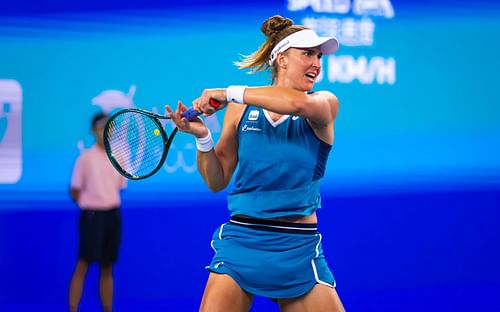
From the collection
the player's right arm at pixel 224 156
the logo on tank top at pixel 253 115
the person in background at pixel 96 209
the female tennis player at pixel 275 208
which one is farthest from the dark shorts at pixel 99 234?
the logo on tank top at pixel 253 115

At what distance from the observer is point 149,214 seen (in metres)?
6.10

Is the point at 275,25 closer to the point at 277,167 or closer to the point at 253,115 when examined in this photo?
the point at 253,115

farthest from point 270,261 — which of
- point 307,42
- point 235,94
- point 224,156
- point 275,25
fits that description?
point 275,25

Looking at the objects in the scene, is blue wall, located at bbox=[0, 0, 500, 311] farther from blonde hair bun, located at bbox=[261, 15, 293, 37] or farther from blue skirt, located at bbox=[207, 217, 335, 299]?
blue skirt, located at bbox=[207, 217, 335, 299]

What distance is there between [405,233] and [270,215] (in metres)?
3.38

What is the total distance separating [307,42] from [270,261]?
0.87 metres

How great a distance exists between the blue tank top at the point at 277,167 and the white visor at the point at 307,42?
294 mm

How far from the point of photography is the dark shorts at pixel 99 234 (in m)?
5.85

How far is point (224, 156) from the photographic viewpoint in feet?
12.1

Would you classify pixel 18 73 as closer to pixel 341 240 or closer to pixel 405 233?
pixel 341 240

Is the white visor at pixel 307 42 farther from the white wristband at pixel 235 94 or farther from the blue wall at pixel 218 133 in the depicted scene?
the blue wall at pixel 218 133

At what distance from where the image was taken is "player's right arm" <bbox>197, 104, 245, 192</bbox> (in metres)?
3.61

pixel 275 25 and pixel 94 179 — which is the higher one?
pixel 275 25

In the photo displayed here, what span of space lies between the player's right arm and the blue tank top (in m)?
0.09
